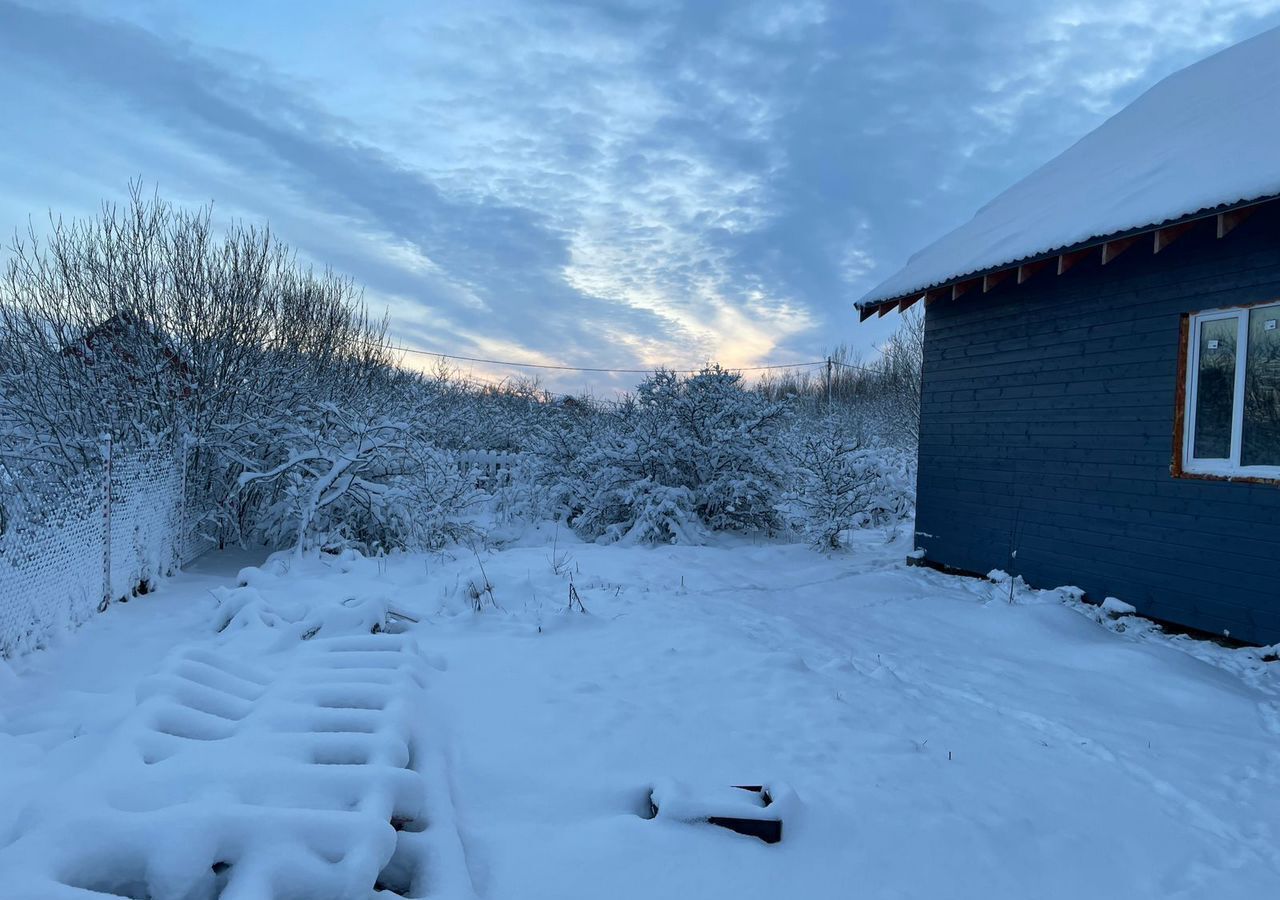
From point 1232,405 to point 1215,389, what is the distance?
19 centimetres

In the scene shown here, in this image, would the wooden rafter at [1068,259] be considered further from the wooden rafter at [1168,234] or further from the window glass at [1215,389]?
the window glass at [1215,389]

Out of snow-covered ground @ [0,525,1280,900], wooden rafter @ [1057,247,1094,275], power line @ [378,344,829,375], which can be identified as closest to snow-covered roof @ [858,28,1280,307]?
wooden rafter @ [1057,247,1094,275]

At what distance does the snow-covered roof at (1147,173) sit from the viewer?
5.17 meters

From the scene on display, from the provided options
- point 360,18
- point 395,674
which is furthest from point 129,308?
point 395,674

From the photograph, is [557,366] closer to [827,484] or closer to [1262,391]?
[827,484]

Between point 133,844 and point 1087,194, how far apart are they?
321 inches

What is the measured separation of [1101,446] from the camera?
6355mm

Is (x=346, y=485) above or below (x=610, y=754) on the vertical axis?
above

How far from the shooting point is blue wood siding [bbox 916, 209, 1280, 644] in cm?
534

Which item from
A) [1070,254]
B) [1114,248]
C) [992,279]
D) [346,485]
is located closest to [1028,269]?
[992,279]

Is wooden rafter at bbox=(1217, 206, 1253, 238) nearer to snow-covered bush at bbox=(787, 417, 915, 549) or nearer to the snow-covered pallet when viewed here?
snow-covered bush at bbox=(787, 417, 915, 549)

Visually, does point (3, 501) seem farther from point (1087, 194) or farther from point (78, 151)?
point (1087, 194)

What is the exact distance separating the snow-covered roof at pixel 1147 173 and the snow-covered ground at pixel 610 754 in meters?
3.32

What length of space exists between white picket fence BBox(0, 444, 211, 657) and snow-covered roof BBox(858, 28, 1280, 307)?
26.0 feet
